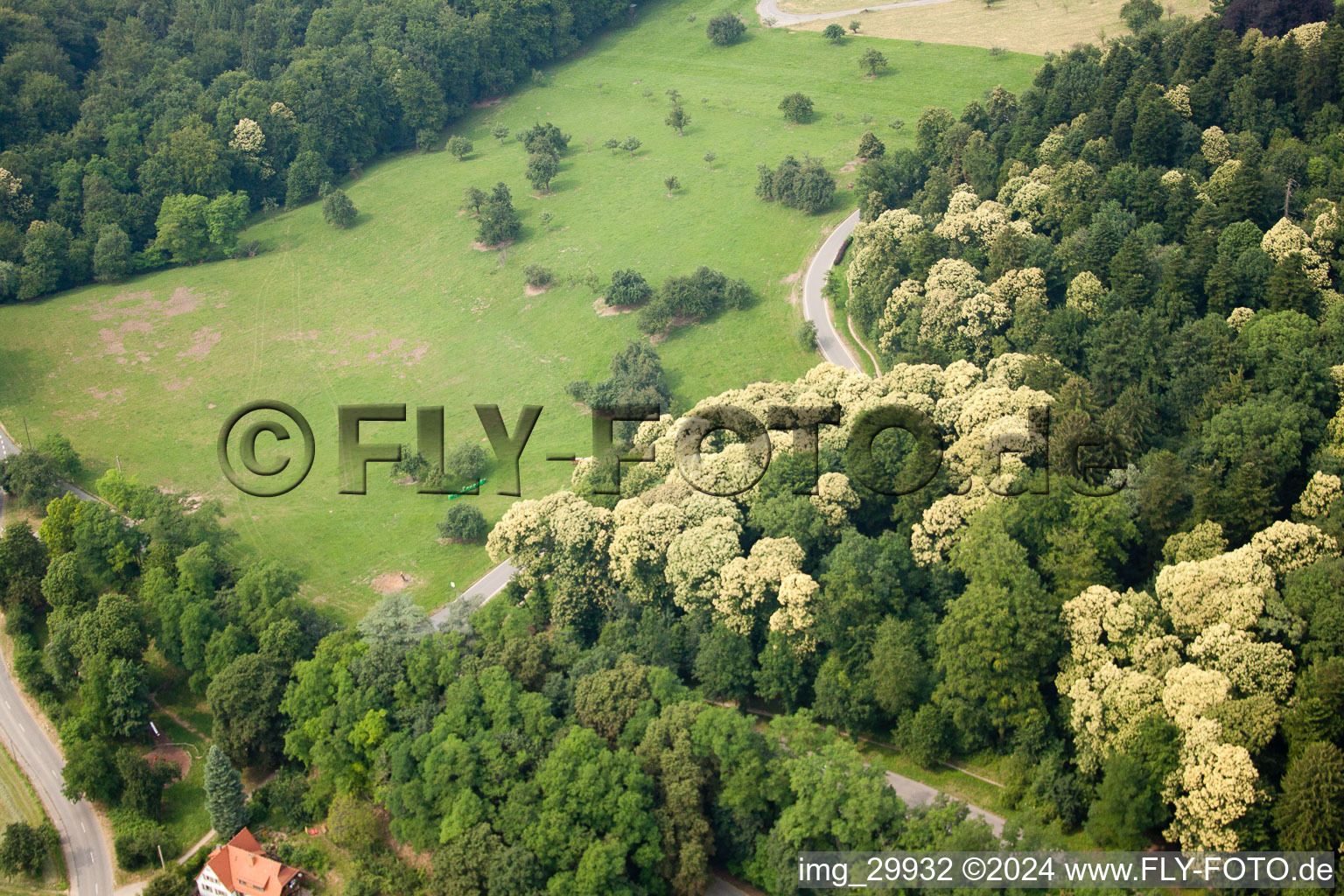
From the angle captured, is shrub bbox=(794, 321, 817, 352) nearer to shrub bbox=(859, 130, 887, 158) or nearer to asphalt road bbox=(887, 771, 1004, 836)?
shrub bbox=(859, 130, 887, 158)

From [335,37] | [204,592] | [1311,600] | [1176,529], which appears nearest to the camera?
[1311,600]

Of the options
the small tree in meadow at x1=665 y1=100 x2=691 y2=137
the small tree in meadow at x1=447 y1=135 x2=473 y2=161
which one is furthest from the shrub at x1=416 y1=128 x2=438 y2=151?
the small tree in meadow at x1=665 y1=100 x2=691 y2=137

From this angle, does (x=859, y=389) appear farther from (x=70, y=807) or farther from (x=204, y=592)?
(x=70, y=807)

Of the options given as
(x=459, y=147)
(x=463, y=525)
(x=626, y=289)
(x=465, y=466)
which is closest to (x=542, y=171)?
(x=459, y=147)

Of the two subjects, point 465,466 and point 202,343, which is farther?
point 202,343

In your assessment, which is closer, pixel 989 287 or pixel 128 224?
pixel 989 287

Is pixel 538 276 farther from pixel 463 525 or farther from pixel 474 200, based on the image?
pixel 463 525

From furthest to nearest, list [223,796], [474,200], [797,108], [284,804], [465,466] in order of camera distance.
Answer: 1. [797,108]
2. [474,200]
3. [465,466]
4. [284,804]
5. [223,796]

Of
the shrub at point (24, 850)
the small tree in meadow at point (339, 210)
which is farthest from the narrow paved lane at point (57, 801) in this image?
the small tree in meadow at point (339, 210)

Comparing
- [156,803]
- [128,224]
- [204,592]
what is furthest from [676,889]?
[128,224]
